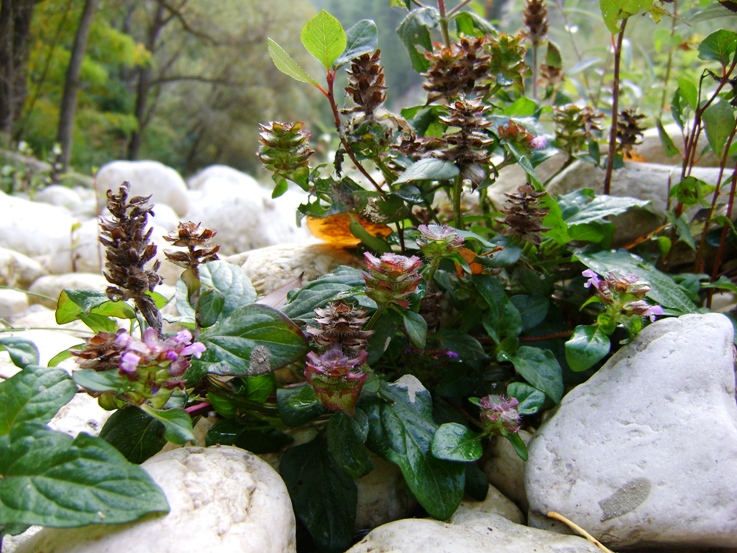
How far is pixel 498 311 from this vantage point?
1.01m

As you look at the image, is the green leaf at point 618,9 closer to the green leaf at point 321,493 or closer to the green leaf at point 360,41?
the green leaf at point 360,41

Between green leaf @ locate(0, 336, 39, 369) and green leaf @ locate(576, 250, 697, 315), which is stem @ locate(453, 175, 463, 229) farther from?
green leaf @ locate(0, 336, 39, 369)

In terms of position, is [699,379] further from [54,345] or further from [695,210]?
[54,345]

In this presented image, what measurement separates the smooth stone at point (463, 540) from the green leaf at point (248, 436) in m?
0.24

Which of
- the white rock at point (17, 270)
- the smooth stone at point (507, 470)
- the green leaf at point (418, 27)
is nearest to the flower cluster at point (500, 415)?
the smooth stone at point (507, 470)

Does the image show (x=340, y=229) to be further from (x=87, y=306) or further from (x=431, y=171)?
(x=87, y=306)

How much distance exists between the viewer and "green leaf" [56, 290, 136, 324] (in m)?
0.86

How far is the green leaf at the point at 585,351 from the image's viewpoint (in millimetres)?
869

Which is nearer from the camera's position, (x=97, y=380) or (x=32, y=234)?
(x=97, y=380)

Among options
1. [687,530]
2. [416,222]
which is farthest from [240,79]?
[687,530]

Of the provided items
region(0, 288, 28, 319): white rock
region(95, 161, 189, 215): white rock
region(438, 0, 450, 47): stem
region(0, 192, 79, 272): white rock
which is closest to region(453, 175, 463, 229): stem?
region(438, 0, 450, 47): stem

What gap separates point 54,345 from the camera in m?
1.13

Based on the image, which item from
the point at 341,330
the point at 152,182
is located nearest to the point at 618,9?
the point at 341,330

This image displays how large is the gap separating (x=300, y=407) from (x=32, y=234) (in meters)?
1.86
